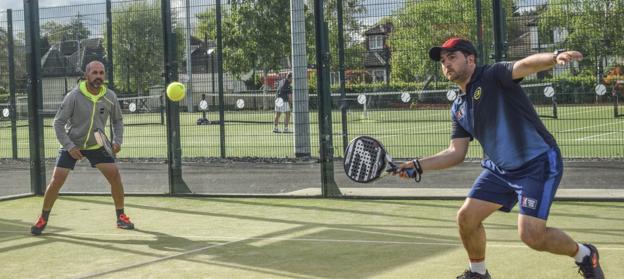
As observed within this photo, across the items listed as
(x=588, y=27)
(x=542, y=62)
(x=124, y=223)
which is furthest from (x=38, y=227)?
(x=588, y=27)

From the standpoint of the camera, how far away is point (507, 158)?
6.16 meters

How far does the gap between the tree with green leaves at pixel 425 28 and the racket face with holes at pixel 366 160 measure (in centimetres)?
690

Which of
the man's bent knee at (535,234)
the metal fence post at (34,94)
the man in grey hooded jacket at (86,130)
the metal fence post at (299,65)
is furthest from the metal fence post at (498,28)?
the metal fence post at (34,94)

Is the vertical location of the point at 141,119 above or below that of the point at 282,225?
above

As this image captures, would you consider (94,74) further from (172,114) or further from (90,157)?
(172,114)

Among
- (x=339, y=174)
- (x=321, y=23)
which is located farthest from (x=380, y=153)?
(x=339, y=174)

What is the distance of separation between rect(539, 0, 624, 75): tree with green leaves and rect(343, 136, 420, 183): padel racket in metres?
7.49

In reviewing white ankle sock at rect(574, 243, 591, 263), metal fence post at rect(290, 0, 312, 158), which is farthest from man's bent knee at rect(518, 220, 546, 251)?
metal fence post at rect(290, 0, 312, 158)

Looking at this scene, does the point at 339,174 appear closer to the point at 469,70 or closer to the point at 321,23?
the point at 321,23

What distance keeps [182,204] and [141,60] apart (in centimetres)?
533

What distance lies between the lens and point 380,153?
6266 millimetres

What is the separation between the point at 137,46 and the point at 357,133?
16.6 feet

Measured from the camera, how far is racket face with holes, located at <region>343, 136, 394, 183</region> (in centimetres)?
627

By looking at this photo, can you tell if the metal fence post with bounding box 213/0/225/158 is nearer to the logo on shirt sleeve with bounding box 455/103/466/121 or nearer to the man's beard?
the man's beard
